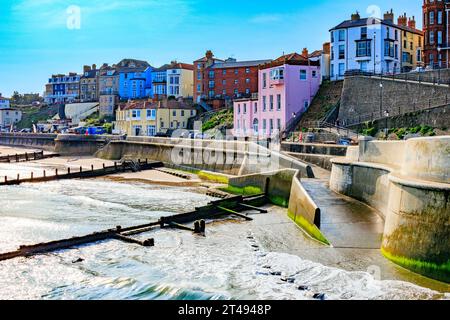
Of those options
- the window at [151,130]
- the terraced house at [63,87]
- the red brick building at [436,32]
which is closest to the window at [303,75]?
the red brick building at [436,32]

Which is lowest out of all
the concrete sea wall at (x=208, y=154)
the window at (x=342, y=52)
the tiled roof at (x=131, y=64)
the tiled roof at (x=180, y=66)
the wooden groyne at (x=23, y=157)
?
the wooden groyne at (x=23, y=157)

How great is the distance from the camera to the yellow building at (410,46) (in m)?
56.4

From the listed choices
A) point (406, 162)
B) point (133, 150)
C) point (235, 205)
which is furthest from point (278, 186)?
point (133, 150)

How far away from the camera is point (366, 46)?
5328cm

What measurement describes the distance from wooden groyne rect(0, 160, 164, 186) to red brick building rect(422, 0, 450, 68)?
108 feet

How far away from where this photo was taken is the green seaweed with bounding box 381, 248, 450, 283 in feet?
38.4

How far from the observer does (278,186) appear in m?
25.6

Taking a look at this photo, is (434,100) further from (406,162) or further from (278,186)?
(406,162)

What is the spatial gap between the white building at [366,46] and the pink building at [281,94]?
3.99m

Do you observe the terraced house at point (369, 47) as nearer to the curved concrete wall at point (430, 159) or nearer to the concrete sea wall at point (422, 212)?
the curved concrete wall at point (430, 159)

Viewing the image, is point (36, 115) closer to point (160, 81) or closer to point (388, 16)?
point (160, 81)

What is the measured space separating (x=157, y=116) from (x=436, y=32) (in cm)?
3647

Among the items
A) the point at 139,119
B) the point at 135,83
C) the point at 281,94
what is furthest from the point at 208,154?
the point at 135,83

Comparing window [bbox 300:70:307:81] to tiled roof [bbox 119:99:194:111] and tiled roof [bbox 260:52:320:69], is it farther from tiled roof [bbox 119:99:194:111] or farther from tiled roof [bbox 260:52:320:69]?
tiled roof [bbox 119:99:194:111]
